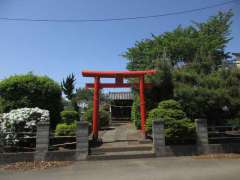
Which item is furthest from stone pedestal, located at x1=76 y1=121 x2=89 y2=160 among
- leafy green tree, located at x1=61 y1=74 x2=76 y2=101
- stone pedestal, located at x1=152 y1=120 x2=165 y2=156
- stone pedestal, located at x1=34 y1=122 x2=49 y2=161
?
leafy green tree, located at x1=61 y1=74 x2=76 y2=101

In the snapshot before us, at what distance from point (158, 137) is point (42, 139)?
4781 mm

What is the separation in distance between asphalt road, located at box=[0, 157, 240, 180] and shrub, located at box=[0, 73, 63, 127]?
4.79 meters

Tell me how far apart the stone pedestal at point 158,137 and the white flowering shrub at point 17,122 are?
4.72 metres

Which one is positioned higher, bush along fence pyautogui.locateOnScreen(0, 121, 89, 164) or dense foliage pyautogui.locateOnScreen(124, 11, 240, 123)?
dense foliage pyautogui.locateOnScreen(124, 11, 240, 123)

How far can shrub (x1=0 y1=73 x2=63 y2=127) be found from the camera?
14.5 m

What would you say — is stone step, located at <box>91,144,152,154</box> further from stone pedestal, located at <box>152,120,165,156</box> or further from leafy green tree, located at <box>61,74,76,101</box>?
leafy green tree, located at <box>61,74,76,101</box>

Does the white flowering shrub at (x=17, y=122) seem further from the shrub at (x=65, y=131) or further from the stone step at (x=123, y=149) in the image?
the stone step at (x=123, y=149)

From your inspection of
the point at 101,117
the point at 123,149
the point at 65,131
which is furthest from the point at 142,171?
the point at 101,117

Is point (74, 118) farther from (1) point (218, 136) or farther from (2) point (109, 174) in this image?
(1) point (218, 136)

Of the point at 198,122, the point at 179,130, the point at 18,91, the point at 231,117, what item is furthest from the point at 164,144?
the point at 18,91

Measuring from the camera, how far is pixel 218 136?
553 inches

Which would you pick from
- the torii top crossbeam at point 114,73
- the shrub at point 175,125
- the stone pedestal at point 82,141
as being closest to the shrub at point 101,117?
the torii top crossbeam at point 114,73

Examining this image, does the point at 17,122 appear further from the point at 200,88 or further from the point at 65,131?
the point at 200,88

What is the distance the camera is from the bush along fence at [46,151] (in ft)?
37.8
